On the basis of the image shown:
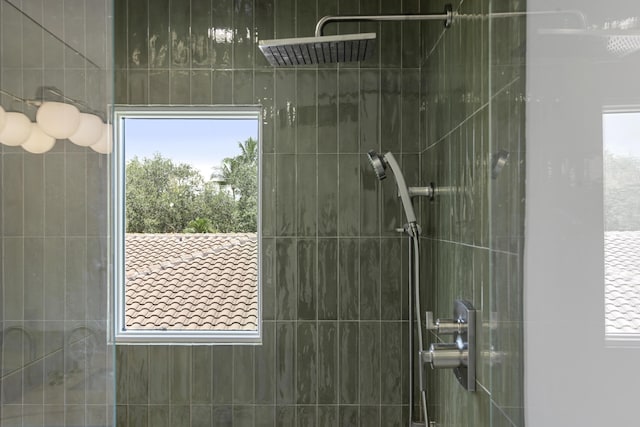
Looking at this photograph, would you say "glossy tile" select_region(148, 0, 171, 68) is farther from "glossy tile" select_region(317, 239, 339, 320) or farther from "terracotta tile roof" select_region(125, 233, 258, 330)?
"glossy tile" select_region(317, 239, 339, 320)

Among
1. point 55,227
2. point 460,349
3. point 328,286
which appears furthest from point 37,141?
point 328,286

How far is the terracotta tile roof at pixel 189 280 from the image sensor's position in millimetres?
2230

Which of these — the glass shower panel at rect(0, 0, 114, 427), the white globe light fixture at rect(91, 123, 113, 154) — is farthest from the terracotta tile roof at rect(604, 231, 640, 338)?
the white globe light fixture at rect(91, 123, 113, 154)

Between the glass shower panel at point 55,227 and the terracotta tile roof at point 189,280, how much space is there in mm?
1212

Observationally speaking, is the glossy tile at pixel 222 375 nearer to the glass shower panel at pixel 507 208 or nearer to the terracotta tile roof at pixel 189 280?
the terracotta tile roof at pixel 189 280

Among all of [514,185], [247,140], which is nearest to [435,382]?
[247,140]

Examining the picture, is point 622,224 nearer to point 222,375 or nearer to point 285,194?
point 285,194

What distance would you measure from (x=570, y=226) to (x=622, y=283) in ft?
0.30

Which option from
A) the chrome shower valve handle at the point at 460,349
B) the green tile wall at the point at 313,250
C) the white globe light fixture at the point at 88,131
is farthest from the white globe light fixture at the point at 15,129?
the green tile wall at the point at 313,250

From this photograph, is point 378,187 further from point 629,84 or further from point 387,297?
point 629,84

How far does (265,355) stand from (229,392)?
0.74 ft

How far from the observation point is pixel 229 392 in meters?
2.15

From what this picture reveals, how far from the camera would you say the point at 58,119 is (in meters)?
0.84

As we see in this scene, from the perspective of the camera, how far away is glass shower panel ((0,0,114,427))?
0.74m
